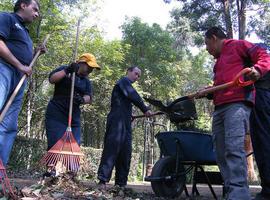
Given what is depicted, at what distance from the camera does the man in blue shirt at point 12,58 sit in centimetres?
353

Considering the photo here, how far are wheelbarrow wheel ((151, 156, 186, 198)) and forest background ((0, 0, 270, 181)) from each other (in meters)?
6.09

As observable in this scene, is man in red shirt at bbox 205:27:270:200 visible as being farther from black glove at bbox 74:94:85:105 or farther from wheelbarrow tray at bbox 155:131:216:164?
black glove at bbox 74:94:85:105

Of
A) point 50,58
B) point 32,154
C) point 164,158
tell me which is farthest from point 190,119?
point 50,58

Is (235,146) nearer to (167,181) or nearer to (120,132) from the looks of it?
(167,181)

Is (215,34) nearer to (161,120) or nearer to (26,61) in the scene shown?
(26,61)

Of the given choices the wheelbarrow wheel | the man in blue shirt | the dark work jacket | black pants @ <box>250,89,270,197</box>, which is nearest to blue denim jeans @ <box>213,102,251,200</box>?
black pants @ <box>250,89,270,197</box>

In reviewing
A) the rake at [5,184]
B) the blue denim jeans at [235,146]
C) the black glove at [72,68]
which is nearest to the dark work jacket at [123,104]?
the black glove at [72,68]

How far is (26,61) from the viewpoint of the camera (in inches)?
151

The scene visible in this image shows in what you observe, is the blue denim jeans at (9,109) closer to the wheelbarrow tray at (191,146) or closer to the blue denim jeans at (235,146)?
the blue denim jeans at (235,146)

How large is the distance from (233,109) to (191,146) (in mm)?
1593

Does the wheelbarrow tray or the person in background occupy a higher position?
the person in background

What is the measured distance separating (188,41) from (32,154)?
13.2 metres

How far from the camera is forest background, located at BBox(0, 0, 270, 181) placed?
12953 mm

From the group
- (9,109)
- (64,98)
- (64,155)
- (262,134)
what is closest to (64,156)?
(64,155)
